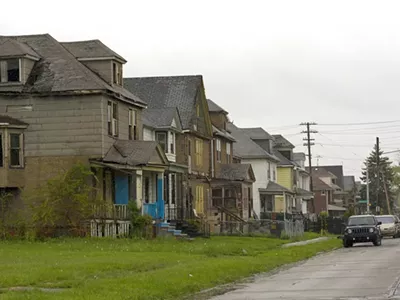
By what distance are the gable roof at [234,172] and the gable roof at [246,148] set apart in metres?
13.5

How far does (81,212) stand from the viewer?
131 feet

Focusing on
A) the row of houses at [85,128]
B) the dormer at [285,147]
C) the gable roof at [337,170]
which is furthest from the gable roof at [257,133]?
the gable roof at [337,170]

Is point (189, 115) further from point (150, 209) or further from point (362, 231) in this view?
point (362, 231)

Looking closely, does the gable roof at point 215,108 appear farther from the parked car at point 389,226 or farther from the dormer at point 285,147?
the dormer at point 285,147

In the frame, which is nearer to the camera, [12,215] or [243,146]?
[12,215]

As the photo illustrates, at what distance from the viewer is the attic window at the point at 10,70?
42.2m

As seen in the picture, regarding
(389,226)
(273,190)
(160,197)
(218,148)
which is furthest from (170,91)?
(273,190)

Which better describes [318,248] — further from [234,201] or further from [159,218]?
[234,201]

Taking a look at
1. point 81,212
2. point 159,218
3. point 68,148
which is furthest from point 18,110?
point 159,218

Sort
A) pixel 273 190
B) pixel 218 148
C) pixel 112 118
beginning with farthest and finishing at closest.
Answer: pixel 273 190 → pixel 218 148 → pixel 112 118

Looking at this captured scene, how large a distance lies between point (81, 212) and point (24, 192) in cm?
346

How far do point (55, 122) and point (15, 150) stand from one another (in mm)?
2320

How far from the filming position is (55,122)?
41812 millimetres

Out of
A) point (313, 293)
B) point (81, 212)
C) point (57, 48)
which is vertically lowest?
point (313, 293)
